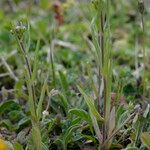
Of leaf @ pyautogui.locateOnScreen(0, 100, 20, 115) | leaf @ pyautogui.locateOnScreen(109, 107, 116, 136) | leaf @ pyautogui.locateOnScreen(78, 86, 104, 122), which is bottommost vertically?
Result: leaf @ pyautogui.locateOnScreen(0, 100, 20, 115)

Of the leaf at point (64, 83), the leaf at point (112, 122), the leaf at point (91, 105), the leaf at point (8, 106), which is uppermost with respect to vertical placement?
the leaf at point (91, 105)

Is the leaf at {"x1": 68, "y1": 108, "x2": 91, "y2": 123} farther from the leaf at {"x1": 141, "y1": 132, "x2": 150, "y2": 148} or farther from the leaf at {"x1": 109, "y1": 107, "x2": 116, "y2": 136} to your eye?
the leaf at {"x1": 141, "y1": 132, "x2": 150, "y2": 148}

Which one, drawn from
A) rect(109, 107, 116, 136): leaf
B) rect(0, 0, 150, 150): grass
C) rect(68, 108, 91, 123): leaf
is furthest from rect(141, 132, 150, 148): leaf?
rect(68, 108, 91, 123): leaf

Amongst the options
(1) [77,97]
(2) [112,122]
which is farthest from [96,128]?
(1) [77,97]

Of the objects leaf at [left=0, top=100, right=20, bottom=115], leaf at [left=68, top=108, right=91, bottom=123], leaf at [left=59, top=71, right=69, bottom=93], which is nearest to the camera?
leaf at [left=68, top=108, right=91, bottom=123]

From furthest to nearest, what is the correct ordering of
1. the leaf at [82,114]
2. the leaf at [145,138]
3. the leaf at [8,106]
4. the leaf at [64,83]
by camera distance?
the leaf at [64,83] < the leaf at [8,106] < the leaf at [82,114] < the leaf at [145,138]

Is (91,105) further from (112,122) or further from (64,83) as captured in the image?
(64,83)

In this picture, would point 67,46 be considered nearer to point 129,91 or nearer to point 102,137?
point 129,91

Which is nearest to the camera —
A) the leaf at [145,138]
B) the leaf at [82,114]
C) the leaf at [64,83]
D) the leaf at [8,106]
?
the leaf at [145,138]

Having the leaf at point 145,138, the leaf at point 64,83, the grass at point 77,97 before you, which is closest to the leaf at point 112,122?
the grass at point 77,97

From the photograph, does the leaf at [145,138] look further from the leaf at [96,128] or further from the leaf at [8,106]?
the leaf at [8,106]

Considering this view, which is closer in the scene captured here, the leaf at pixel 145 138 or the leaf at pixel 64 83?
the leaf at pixel 145 138
